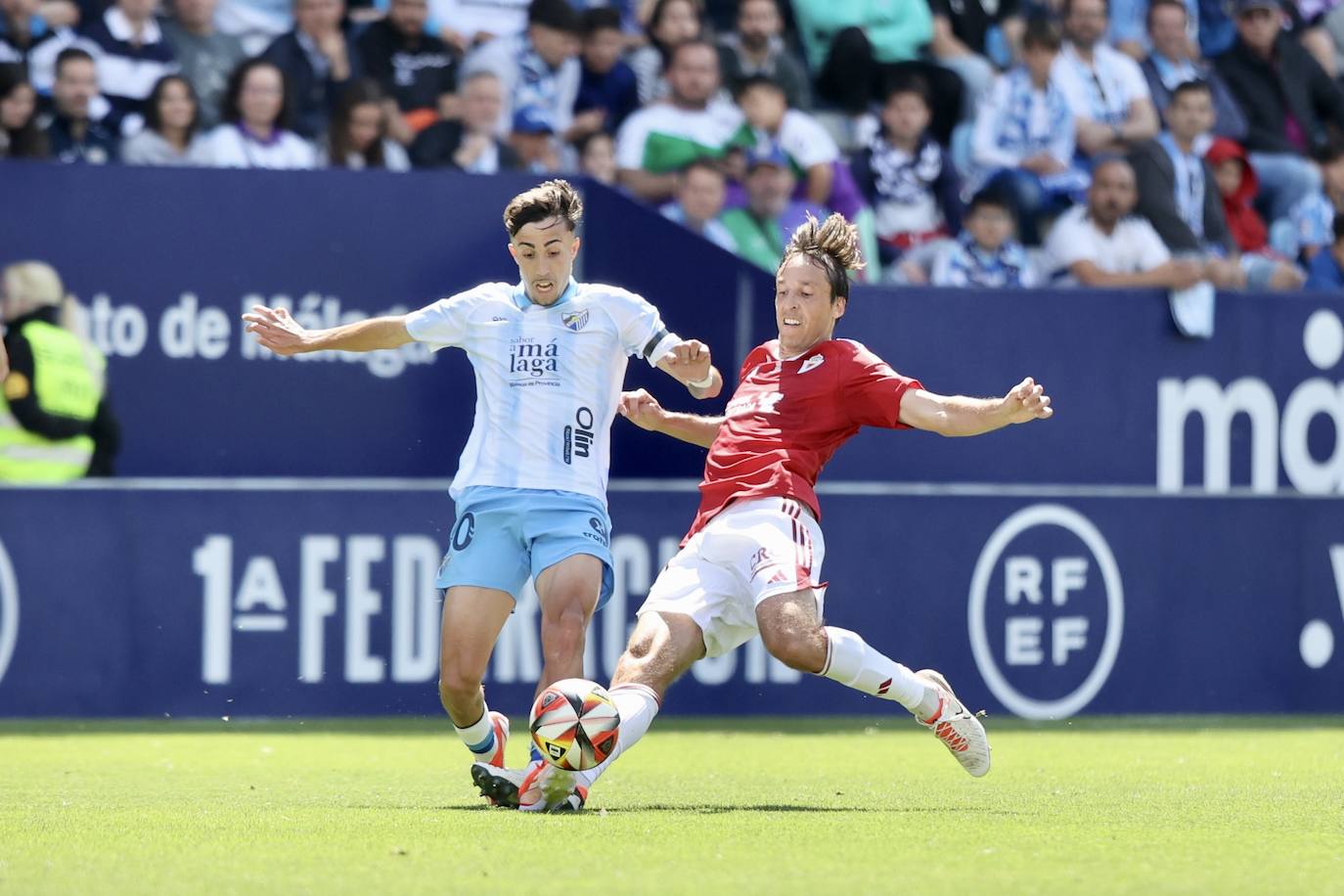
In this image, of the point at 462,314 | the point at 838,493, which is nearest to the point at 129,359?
the point at 838,493

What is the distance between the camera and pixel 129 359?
39.7ft

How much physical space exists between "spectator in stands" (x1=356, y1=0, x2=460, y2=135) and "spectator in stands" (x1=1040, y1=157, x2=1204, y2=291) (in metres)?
4.07

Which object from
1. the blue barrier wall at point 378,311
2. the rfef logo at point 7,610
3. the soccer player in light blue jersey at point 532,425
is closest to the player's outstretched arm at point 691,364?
the soccer player in light blue jersey at point 532,425

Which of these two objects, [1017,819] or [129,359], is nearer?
[1017,819]

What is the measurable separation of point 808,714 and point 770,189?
3.44m

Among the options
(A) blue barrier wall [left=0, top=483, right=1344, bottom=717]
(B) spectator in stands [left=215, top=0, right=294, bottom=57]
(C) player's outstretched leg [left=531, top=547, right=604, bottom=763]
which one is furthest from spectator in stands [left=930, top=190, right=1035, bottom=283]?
(C) player's outstretched leg [left=531, top=547, right=604, bottom=763]

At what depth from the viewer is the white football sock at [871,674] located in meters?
7.44

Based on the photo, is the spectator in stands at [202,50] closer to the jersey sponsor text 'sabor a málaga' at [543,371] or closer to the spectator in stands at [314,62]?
the spectator in stands at [314,62]

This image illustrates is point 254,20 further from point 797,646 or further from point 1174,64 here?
point 797,646

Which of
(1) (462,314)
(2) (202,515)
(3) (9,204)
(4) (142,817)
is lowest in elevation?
(4) (142,817)

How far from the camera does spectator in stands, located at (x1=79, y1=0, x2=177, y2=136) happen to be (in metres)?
13.1

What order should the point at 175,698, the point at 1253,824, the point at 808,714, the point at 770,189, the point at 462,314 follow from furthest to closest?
the point at 770,189
the point at 808,714
the point at 175,698
the point at 462,314
the point at 1253,824

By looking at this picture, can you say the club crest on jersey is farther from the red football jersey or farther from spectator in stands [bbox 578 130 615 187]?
spectator in stands [bbox 578 130 615 187]

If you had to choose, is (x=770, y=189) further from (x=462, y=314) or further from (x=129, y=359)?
(x=462, y=314)
